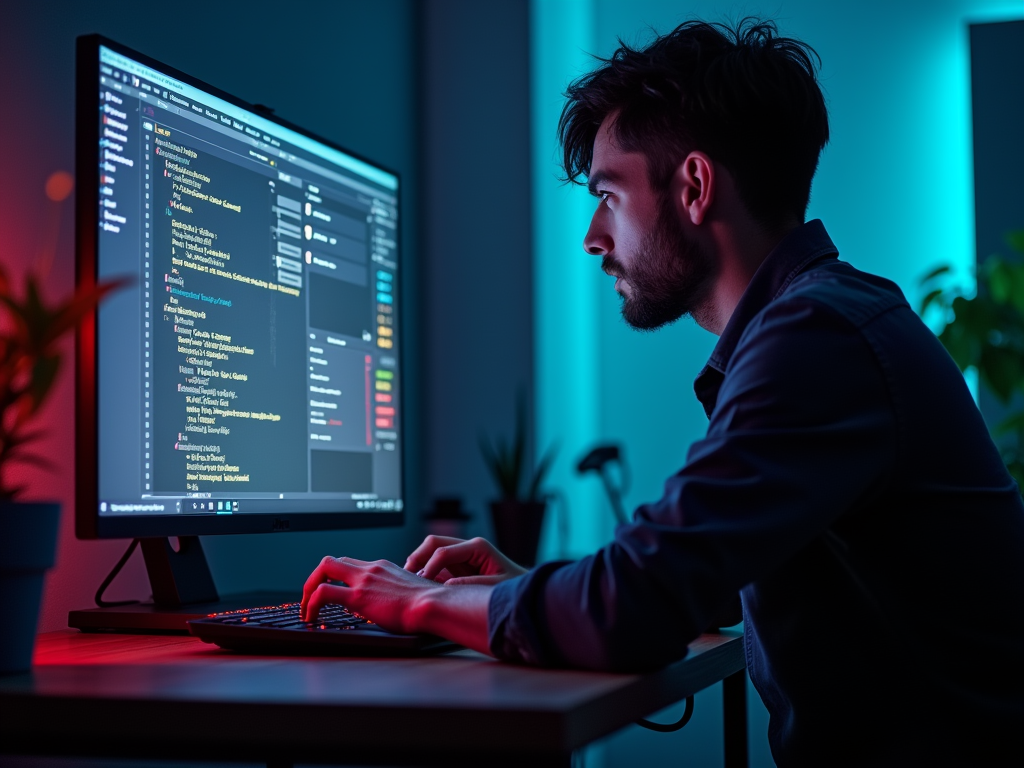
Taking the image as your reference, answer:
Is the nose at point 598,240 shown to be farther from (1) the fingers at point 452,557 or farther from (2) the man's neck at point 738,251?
(1) the fingers at point 452,557

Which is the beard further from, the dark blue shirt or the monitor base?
the monitor base

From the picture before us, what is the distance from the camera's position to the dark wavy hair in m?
1.25

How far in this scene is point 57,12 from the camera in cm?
135

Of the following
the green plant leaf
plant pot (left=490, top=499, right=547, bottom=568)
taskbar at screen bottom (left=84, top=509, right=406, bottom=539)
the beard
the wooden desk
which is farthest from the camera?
the green plant leaf

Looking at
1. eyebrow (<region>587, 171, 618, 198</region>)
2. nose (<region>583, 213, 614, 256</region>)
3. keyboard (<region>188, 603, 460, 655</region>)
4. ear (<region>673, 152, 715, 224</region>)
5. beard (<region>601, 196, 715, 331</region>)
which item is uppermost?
eyebrow (<region>587, 171, 618, 198</region>)

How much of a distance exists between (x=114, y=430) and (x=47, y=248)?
0.35m

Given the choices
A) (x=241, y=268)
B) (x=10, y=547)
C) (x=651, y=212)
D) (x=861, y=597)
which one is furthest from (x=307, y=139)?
(x=861, y=597)

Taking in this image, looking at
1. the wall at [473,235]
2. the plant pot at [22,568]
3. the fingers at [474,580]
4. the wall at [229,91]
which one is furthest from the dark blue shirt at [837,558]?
the wall at [473,235]

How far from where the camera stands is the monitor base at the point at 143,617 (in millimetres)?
1158

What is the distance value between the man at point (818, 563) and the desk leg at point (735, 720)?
0.53 ft

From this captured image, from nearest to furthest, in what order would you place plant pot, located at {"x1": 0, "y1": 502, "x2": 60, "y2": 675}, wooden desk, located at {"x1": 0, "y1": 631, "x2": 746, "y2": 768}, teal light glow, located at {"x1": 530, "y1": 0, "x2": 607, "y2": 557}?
wooden desk, located at {"x1": 0, "y1": 631, "x2": 746, "y2": 768}, plant pot, located at {"x1": 0, "y1": 502, "x2": 60, "y2": 675}, teal light glow, located at {"x1": 530, "y1": 0, "x2": 607, "y2": 557}

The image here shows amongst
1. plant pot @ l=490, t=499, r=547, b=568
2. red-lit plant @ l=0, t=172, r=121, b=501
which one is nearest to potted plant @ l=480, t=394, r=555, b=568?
plant pot @ l=490, t=499, r=547, b=568

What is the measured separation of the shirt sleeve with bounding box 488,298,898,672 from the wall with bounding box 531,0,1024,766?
5.92 ft

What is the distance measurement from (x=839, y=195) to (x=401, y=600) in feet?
7.56
